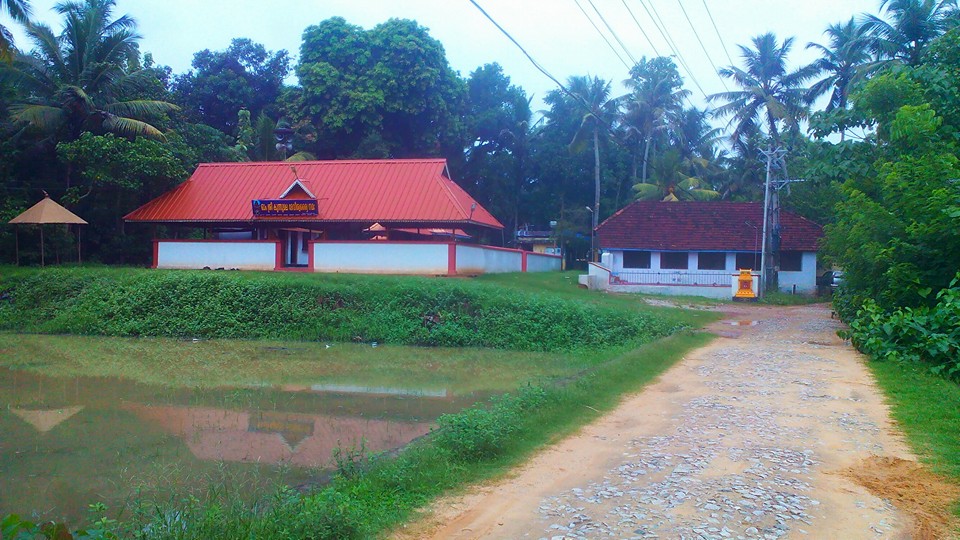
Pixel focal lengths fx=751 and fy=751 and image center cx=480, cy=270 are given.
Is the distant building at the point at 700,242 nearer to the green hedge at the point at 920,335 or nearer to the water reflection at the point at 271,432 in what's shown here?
the green hedge at the point at 920,335

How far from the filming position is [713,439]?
842 cm

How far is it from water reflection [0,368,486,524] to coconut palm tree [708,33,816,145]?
31066 millimetres

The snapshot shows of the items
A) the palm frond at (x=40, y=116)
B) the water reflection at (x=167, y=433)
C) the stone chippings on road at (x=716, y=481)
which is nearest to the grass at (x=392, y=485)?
the water reflection at (x=167, y=433)

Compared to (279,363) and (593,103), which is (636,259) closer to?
(593,103)

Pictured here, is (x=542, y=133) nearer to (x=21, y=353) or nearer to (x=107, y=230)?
(x=107, y=230)

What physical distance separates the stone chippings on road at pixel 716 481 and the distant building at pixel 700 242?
26699 millimetres

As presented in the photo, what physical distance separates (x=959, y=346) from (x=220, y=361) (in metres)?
14.4

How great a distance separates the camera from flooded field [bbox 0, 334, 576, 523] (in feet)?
24.5

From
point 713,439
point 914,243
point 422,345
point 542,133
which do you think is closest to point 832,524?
point 713,439

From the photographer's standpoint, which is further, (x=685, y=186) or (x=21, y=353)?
(x=685, y=186)

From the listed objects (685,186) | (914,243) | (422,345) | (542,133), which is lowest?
(422,345)

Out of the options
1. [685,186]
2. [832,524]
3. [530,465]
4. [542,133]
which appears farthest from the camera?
[542,133]

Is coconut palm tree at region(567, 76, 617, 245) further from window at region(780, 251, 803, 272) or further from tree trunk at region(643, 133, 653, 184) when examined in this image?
window at region(780, 251, 803, 272)

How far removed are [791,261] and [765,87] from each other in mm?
9259
